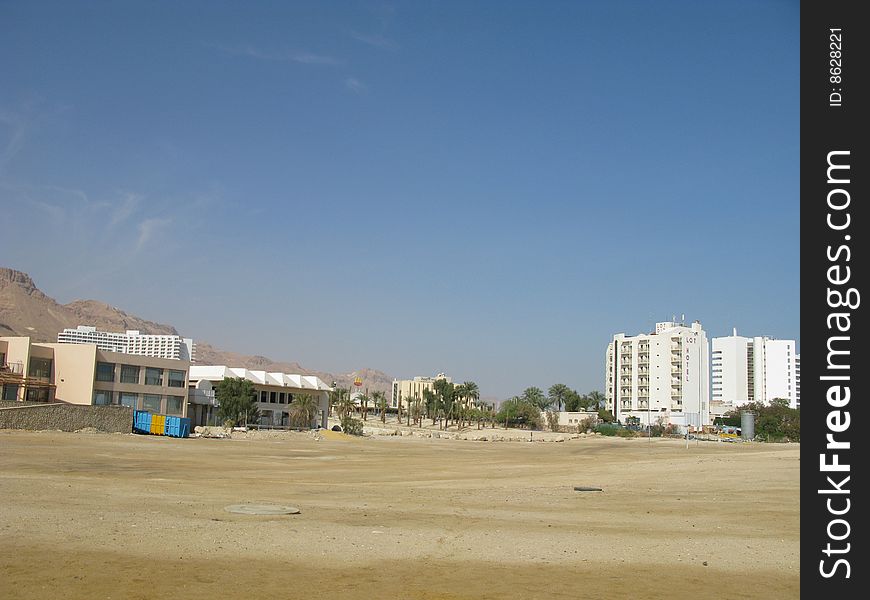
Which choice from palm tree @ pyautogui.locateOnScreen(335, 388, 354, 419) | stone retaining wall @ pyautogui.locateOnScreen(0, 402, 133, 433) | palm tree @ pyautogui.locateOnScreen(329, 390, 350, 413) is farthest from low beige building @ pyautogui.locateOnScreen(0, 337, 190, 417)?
palm tree @ pyautogui.locateOnScreen(329, 390, 350, 413)

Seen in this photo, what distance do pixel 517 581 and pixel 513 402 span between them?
148709 millimetres

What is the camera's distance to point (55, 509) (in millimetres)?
18500

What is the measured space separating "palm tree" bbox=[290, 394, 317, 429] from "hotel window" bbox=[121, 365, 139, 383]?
2570 cm

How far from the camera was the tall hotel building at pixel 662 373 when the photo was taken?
176250 millimetres

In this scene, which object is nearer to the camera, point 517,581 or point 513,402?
point 517,581

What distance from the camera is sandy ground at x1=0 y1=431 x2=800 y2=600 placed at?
1171 cm

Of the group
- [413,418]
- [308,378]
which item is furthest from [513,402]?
[308,378]

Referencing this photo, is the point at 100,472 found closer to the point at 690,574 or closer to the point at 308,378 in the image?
the point at 690,574

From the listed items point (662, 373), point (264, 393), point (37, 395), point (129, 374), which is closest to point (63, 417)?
point (37, 395)

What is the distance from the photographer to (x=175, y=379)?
285ft

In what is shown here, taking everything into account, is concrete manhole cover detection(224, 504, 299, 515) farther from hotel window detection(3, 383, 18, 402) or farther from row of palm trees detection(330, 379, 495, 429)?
row of palm trees detection(330, 379, 495, 429)
